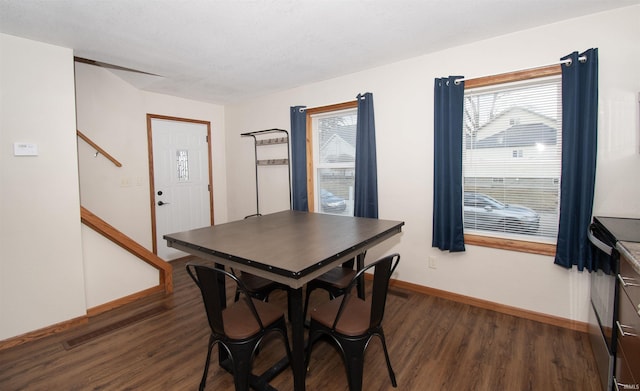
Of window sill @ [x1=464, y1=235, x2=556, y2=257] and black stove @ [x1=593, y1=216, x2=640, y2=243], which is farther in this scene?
window sill @ [x1=464, y1=235, x2=556, y2=257]

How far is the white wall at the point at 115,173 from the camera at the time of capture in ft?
9.61

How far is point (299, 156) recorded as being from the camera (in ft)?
13.1

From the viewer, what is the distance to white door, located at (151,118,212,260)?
425 cm

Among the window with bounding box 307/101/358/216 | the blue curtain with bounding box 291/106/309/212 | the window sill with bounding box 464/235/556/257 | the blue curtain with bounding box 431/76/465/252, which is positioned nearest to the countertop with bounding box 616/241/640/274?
the window sill with bounding box 464/235/556/257

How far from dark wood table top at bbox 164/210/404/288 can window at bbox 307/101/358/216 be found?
1.16 m

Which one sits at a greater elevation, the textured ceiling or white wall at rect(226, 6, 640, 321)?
the textured ceiling

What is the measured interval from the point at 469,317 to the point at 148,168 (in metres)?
4.22

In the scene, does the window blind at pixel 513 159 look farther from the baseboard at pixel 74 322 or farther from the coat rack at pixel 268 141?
the baseboard at pixel 74 322

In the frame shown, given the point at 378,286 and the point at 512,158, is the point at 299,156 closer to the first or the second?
the point at 512,158

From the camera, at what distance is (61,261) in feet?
8.49

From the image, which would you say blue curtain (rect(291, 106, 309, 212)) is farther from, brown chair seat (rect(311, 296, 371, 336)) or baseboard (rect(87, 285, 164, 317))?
brown chair seat (rect(311, 296, 371, 336))

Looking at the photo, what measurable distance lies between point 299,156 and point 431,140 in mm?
1711

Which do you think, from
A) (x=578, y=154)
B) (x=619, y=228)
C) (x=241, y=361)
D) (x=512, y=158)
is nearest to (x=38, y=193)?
(x=241, y=361)

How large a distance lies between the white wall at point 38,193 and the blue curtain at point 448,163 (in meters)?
3.31
